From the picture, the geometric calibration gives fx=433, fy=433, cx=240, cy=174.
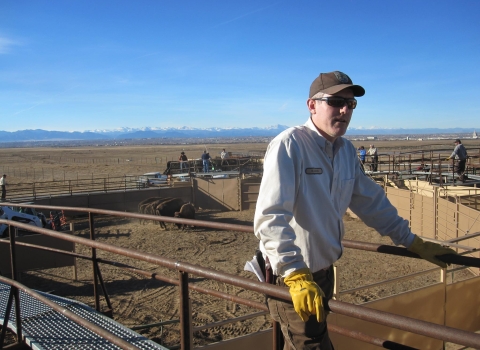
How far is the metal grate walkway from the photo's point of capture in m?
3.44

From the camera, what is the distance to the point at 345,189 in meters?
2.56

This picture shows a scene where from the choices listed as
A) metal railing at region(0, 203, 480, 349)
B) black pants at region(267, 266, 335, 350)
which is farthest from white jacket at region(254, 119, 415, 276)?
black pants at region(267, 266, 335, 350)

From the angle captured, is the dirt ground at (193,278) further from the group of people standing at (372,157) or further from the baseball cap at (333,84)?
the group of people standing at (372,157)

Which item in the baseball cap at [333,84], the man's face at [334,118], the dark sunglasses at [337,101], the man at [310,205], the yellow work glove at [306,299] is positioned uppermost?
the baseball cap at [333,84]

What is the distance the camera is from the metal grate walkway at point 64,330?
344 cm

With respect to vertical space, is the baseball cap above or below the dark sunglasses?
above

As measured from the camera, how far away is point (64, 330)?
3727 millimetres

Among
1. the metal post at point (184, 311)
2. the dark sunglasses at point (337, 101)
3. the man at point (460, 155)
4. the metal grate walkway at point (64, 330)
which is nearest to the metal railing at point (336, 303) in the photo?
the metal post at point (184, 311)

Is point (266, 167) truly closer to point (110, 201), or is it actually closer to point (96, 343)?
point (96, 343)

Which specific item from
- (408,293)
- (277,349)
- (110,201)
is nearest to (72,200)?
(110,201)

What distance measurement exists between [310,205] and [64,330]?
2650mm

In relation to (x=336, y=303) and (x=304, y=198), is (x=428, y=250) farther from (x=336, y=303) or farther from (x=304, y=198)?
(x=336, y=303)

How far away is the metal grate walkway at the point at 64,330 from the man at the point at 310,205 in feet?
5.10

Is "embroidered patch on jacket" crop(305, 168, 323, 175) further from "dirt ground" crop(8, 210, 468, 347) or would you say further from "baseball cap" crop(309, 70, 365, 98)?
"dirt ground" crop(8, 210, 468, 347)
